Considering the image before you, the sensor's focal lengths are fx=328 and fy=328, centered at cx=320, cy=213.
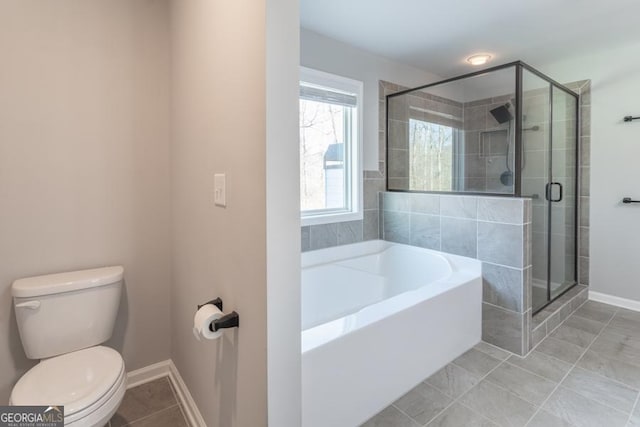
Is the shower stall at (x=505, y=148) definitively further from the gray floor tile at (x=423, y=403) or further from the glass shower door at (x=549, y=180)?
the gray floor tile at (x=423, y=403)

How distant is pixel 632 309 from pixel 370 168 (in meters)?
2.61

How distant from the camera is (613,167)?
2926 mm

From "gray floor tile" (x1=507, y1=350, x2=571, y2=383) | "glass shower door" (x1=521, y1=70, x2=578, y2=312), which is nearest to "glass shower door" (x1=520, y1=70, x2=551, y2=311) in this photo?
"glass shower door" (x1=521, y1=70, x2=578, y2=312)

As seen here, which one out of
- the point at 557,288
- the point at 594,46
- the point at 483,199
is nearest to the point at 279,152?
the point at 483,199

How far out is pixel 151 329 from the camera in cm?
199

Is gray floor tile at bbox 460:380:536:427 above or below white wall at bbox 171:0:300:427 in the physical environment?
below

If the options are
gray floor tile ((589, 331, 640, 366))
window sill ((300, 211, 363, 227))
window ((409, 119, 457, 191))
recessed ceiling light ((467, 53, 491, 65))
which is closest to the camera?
gray floor tile ((589, 331, 640, 366))

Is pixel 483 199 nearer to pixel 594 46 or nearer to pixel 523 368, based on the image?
pixel 523 368

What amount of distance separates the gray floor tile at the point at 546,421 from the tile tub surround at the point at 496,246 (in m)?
0.61

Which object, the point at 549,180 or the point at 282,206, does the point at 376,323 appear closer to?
the point at 282,206

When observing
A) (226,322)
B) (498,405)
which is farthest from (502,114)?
(226,322)

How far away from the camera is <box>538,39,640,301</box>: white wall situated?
2824 millimetres

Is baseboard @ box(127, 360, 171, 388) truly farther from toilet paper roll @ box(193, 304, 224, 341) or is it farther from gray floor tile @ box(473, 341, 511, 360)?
gray floor tile @ box(473, 341, 511, 360)

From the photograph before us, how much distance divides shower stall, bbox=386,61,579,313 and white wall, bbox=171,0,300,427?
1.91 meters
